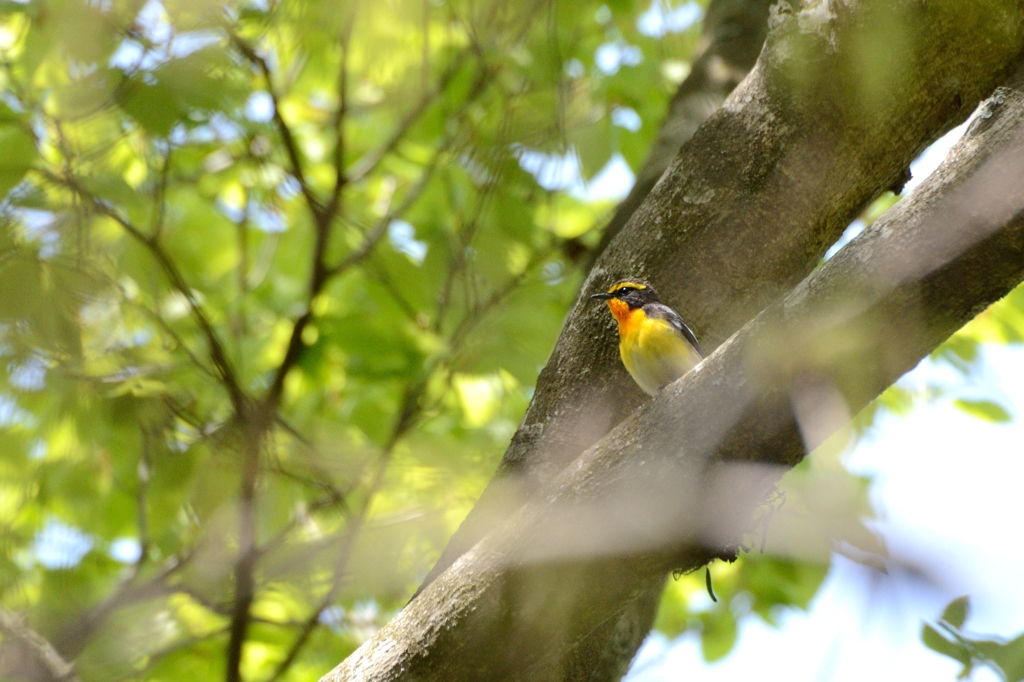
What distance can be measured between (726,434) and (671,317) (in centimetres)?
116

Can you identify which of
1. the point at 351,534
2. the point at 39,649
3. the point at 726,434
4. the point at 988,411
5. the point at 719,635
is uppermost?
the point at 351,534

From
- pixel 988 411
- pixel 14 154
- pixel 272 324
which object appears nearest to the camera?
pixel 14 154

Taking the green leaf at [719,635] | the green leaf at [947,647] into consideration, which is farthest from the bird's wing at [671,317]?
the green leaf at [719,635]

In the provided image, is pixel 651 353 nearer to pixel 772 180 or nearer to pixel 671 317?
pixel 671 317

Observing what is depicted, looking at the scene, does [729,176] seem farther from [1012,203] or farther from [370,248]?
[370,248]

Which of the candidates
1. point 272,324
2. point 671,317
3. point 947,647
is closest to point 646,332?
point 671,317

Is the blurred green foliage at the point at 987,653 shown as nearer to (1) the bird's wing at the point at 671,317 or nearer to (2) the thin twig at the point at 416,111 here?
(1) the bird's wing at the point at 671,317

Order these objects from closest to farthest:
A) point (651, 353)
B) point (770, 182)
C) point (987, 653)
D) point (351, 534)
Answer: point (987, 653), point (770, 182), point (651, 353), point (351, 534)

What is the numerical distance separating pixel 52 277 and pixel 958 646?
3477mm

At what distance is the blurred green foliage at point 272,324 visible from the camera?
345cm

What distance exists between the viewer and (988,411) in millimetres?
4598

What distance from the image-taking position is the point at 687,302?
307 centimetres

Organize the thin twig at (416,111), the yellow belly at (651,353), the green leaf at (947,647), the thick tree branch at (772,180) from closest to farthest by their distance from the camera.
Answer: the green leaf at (947,647), the thick tree branch at (772,180), the yellow belly at (651,353), the thin twig at (416,111)

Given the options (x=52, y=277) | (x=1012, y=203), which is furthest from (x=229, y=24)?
(x=1012, y=203)
